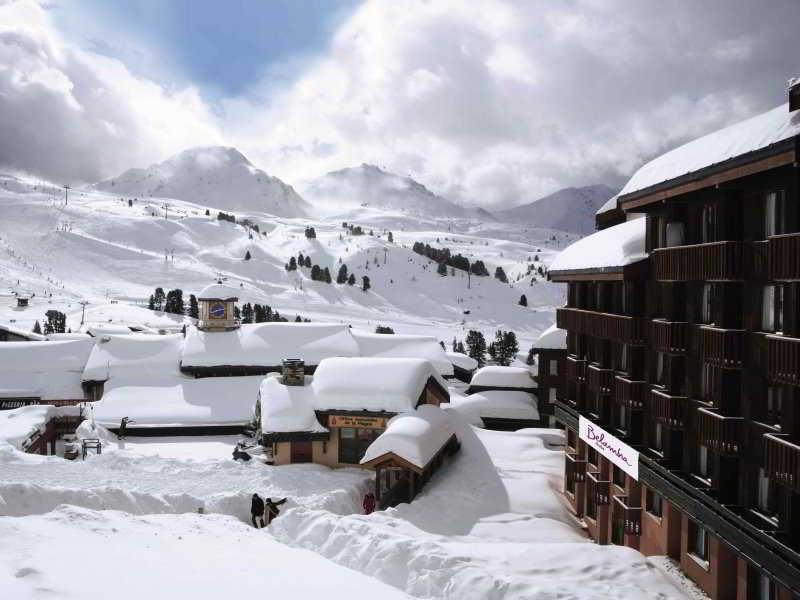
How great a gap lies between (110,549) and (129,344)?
35.1 metres

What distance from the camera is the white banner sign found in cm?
2020

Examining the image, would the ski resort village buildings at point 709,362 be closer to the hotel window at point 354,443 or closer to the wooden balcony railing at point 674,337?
the wooden balcony railing at point 674,337

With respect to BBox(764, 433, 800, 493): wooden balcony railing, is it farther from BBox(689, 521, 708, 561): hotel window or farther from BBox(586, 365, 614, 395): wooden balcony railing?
BBox(586, 365, 614, 395): wooden balcony railing

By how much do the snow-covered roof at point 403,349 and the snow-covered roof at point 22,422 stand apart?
2204 cm

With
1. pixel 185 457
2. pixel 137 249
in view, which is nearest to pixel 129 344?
pixel 185 457

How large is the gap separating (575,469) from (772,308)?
14862 mm

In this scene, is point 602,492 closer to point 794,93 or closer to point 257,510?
point 257,510

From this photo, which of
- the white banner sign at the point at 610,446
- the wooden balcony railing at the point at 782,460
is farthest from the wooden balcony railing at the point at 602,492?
the wooden balcony railing at the point at 782,460

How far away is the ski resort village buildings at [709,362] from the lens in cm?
Result: 1320

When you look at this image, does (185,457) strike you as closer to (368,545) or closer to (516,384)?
(368,545)

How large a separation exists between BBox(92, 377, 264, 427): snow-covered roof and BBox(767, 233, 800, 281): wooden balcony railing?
101ft

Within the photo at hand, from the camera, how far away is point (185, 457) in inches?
1230

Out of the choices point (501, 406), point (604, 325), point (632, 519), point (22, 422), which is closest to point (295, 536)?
point (632, 519)

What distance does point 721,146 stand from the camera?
1538 cm
